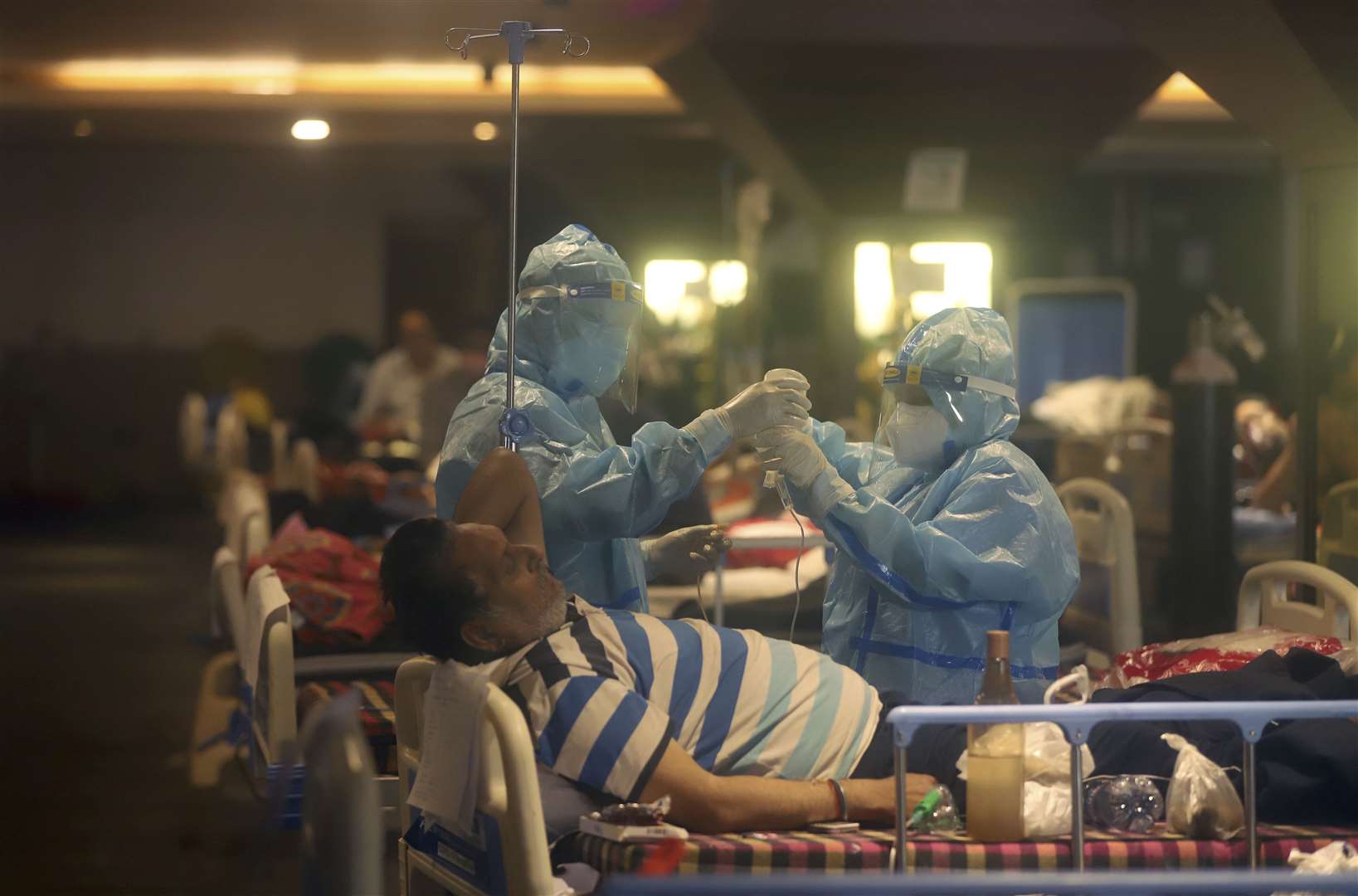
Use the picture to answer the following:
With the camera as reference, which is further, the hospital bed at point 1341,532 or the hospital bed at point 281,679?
the hospital bed at point 1341,532

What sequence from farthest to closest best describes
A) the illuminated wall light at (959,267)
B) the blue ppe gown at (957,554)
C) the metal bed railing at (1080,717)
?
the illuminated wall light at (959,267)
the blue ppe gown at (957,554)
the metal bed railing at (1080,717)

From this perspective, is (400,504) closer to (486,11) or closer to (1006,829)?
(486,11)

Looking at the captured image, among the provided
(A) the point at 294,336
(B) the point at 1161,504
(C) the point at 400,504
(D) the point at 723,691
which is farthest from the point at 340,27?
(A) the point at 294,336

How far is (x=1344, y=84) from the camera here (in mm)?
3951

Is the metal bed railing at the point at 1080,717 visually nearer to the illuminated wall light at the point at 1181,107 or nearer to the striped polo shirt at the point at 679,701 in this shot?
the striped polo shirt at the point at 679,701

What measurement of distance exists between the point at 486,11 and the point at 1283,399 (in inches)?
190

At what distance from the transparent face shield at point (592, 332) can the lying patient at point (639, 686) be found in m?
0.55

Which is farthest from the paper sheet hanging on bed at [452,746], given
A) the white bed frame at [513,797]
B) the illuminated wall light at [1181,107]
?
the illuminated wall light at [1181,107]

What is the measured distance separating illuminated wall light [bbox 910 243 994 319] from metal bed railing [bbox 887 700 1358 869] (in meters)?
6.47

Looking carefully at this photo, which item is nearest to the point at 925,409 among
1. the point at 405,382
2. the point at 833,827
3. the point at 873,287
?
the point at 833,827

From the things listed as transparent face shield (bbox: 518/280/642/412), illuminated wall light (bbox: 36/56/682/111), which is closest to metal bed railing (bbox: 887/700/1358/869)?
transparent face shield (bbox: 518/280/642/412)

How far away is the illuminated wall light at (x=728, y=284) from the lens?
11.4 metres

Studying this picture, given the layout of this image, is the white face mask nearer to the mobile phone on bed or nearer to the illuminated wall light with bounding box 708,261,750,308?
the mobile phone on bed

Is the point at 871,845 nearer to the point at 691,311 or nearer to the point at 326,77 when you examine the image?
the point at 326,77
